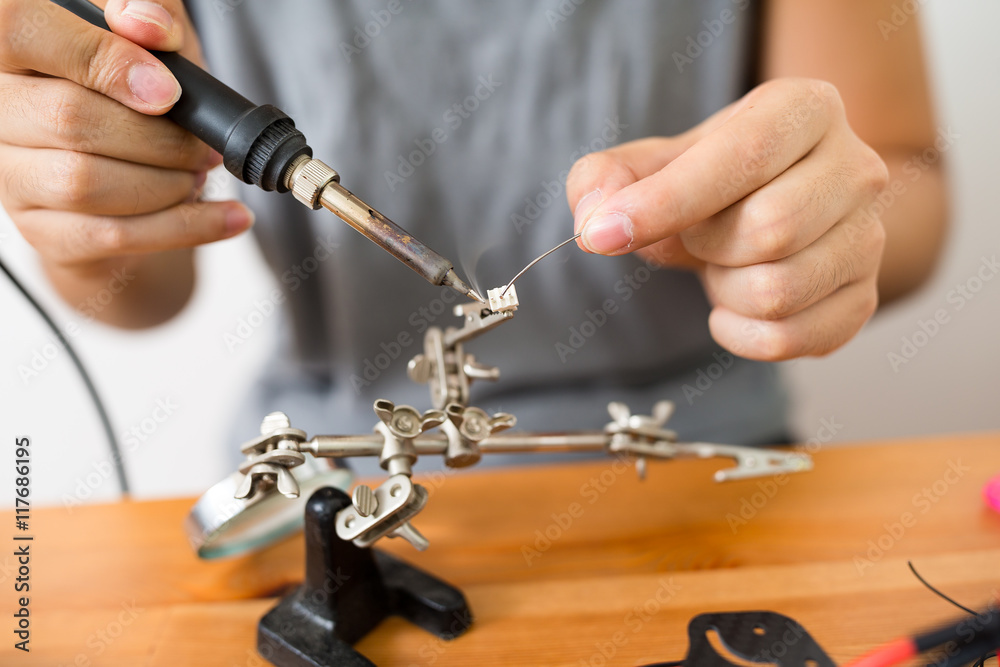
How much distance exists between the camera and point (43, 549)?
80 cm

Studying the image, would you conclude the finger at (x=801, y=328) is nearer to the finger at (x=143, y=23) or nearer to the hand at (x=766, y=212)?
the hand at (x=766, y=212)

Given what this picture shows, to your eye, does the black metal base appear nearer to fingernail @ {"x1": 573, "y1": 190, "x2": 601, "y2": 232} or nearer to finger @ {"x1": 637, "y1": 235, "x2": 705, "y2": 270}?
fingernail @ {"x1": 573, "y1": 190, "x2": 601, "y2": 232}

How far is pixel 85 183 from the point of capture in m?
0.67

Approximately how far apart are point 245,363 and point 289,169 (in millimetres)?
1166

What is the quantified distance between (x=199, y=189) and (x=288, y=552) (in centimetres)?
43

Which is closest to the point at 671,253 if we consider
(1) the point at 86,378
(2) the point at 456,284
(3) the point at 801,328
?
(3) the point at 801,328

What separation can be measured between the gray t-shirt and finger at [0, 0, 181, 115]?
1.67ft

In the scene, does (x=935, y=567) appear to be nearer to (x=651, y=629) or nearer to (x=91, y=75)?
(x=651, y=629)

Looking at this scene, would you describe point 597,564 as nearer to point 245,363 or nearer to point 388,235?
point 388,235

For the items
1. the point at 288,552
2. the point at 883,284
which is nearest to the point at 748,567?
the point at 288,552

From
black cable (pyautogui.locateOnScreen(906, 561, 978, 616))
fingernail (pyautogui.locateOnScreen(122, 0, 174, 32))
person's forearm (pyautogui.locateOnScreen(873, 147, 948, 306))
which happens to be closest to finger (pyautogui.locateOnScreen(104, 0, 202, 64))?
fingernail (pyautogui.locateOnScreen(122, 0, 174, 32))

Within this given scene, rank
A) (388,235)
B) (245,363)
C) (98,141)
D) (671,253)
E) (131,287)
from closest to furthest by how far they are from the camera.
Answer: (388,235), (98,141), (671,253), (131,287), (245,363)

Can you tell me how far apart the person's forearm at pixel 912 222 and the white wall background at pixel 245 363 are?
1.03 feet

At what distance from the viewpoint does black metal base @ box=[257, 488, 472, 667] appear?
24.8 inches
